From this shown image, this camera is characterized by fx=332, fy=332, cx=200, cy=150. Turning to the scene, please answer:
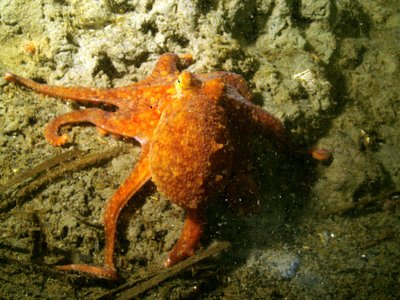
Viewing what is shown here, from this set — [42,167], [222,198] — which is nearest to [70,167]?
[42,167]

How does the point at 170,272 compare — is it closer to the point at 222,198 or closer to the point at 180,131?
the point at 222,198

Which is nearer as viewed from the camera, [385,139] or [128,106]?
[128,106]

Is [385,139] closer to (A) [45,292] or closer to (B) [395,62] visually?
(B) [395,62]

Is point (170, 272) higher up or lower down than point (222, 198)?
lower down

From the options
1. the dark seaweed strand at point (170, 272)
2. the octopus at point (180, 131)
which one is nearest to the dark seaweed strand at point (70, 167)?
the octopus at point (180, 131)

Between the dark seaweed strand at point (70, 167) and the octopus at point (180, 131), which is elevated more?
the octopus at point (180, 131)

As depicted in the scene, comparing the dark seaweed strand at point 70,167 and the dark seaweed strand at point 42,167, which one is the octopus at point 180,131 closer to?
the dark seaweed strand at point 42,167

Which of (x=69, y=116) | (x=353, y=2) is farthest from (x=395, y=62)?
(x=69, y=116)
